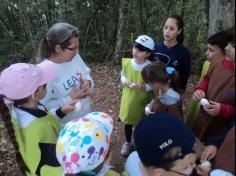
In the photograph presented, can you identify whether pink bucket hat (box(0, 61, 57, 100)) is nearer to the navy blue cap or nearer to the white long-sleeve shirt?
the white long-sleeve shirt

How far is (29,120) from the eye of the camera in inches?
86.7

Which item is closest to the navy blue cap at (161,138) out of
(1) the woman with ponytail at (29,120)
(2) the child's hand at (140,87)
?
(1) the woman with ponytail at (29,120)

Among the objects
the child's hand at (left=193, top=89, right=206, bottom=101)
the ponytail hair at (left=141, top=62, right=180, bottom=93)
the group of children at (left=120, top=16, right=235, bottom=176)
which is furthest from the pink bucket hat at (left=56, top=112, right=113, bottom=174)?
the ponytail hair at (left=141, top=62, right=180, bottom=93)

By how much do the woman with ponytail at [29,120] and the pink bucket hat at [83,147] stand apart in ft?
1.15

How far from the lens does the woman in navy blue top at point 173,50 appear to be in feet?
11.5

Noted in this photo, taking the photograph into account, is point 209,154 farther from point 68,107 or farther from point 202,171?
point 68,107

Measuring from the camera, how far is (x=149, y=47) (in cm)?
349

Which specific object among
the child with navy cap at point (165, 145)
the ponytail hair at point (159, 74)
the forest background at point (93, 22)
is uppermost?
the child with navy cap at point (165, 145)

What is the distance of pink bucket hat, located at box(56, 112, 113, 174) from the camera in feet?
5.79

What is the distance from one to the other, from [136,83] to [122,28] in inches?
161

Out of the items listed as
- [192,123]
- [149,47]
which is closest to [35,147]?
[192,123]

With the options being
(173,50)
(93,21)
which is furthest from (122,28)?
(173,50)

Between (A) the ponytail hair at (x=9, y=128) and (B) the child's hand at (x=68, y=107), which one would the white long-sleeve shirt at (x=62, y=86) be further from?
(A) the ponytail hair at (x=9, y=128)

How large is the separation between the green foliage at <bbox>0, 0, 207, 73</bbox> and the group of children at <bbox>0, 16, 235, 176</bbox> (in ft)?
14.8
